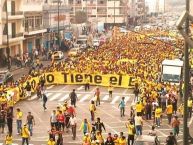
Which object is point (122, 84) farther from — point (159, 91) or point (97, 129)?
point (97, 129)

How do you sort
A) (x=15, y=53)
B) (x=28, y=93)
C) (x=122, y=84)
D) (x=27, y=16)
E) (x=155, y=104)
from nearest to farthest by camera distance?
(x=155, y=104) → (x=28, y=93) → (x=122, y=84) → (x=15, y=53) → (x=27, y=16)

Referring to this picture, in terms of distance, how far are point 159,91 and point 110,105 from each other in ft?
10.9

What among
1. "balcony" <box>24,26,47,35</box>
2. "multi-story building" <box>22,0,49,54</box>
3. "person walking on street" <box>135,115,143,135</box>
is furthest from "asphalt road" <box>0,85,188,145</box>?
"multi-story building" <box>22,0,49,54</box>

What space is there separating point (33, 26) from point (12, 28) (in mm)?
9483

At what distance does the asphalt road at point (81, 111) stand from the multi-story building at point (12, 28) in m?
17.8

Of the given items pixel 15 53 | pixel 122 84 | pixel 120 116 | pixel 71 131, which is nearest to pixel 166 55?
pixel 122 84

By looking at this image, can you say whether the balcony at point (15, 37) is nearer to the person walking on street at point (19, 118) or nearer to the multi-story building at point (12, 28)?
the multi-story building at point (12, 28)

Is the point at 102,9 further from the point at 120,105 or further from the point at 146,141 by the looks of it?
the point at 146,141

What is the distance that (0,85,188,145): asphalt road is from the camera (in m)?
23.7

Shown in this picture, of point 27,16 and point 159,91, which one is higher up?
point 27,16

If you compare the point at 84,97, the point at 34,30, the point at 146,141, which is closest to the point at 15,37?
the point at 34,30

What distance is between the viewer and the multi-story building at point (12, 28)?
54.6 m

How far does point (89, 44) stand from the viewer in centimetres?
7450

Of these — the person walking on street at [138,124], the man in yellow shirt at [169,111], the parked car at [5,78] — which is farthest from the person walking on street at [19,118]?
the parked car at [5,78]
